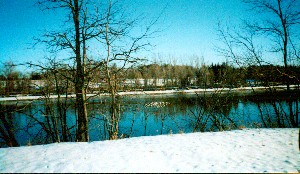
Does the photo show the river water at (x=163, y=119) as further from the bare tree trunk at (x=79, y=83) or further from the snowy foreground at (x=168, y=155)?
the snowy foreground at (x=168, y=155)

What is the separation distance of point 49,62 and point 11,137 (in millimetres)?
4881

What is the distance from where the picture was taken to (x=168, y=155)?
5656 millimetres

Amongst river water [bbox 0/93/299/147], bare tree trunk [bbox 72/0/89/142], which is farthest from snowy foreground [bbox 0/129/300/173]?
river water [bbox 0/93/299/147]

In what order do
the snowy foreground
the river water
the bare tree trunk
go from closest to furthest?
the snowy foreground, the bare tree trunk, the river water

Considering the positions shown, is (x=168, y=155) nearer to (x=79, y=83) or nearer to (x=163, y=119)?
(x=79, y=83)

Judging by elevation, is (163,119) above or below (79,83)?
below

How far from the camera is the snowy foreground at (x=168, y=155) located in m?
4.87

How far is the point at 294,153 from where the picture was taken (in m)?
5.63

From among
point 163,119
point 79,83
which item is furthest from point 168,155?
point 163,119

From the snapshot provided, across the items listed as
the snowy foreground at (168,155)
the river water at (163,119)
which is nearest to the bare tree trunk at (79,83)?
the river water at (163,119)

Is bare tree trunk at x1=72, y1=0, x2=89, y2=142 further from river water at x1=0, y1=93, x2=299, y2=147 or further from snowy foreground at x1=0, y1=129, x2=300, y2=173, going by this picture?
snowy foreground at x1=0, y1=129, x2=300, y2=173

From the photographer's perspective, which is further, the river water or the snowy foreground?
the river water

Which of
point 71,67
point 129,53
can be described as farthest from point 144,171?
point 71,67

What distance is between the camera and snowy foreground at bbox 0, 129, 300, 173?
4871 mm
